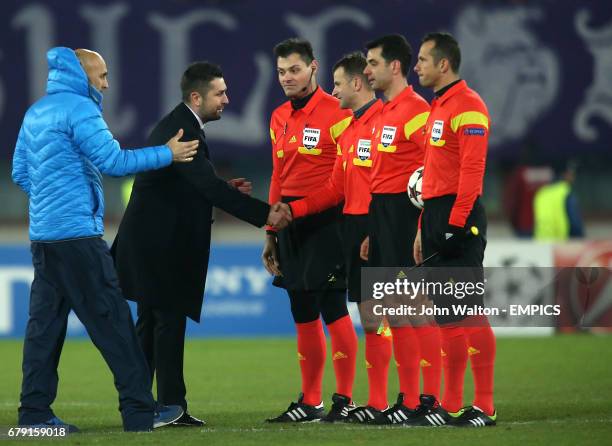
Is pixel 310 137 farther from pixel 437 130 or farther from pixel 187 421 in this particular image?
pixel 187 421

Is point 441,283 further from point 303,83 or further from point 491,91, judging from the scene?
point 491,91

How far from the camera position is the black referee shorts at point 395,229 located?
7.48m

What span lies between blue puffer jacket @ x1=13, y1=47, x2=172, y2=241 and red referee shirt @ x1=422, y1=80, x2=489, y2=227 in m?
1.45

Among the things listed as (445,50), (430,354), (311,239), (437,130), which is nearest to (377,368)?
(430,354)

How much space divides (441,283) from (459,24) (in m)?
9.63

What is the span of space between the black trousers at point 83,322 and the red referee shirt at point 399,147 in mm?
1628

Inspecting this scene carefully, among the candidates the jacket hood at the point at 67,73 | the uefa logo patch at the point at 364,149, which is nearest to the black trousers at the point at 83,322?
the jacket hood at the point at 67,73

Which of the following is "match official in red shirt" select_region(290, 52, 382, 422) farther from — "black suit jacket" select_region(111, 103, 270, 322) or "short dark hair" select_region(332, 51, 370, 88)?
"black suit jacket" select_region(111, 103, 270, 322)

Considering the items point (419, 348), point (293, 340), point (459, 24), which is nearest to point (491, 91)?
point (459, 24)

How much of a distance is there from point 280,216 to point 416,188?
867 millimetres

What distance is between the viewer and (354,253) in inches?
307

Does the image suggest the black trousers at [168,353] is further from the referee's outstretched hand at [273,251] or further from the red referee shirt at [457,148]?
the red referee shirt at [457,148]

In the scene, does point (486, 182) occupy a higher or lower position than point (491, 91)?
lower

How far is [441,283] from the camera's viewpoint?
722cm
